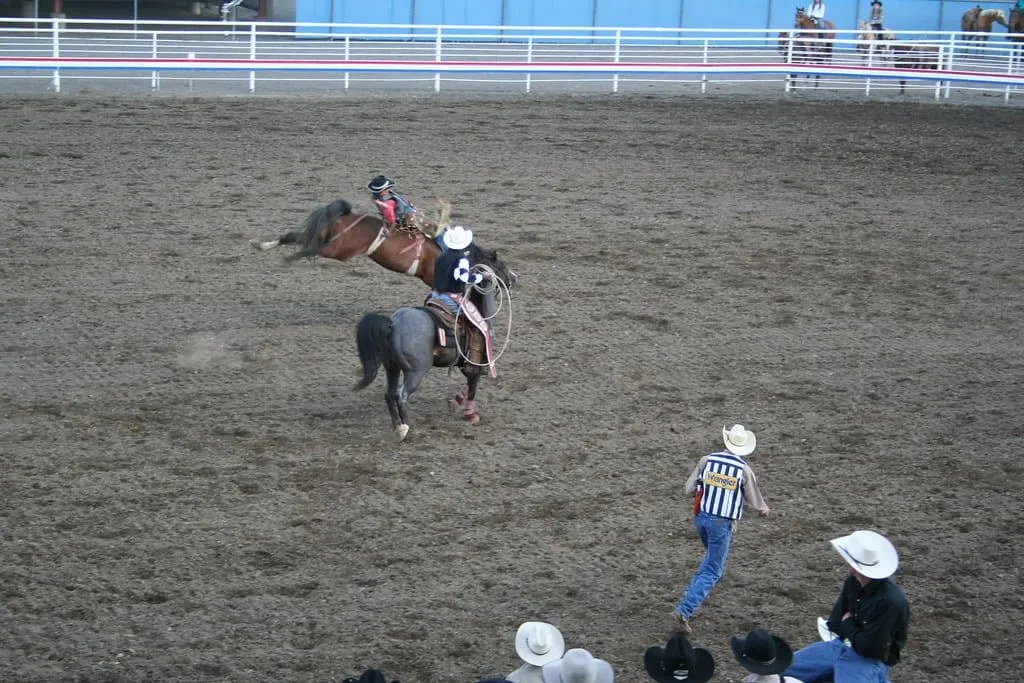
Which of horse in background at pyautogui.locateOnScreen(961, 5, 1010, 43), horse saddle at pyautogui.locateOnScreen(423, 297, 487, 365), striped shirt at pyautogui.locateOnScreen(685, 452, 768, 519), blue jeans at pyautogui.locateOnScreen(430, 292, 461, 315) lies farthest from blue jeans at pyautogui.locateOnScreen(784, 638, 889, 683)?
horse in background at pyautogui.locateOnScreen(961, 5, 1010, 43)

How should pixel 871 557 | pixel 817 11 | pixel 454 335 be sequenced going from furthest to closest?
pixel 817 11, pixel 454 335, pixel 871 557

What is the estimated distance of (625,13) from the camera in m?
33.0

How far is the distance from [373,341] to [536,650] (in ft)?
14.6

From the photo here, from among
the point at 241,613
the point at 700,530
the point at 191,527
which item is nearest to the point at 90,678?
the point at 241,613

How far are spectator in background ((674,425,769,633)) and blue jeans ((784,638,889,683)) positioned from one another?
0.89 meters

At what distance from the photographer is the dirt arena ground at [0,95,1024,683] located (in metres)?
6.95

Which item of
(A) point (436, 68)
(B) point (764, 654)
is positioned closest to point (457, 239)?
(B) point (764, 654)

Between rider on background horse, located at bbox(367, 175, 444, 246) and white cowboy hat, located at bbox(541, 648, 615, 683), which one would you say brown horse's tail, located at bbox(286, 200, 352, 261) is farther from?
white cowboy hat, located at bbox(541, 648, 615, 683)

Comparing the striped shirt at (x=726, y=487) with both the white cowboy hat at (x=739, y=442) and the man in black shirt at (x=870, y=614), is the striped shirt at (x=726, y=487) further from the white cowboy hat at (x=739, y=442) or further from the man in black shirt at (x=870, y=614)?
the man in black shirt at (x=870, y=614)

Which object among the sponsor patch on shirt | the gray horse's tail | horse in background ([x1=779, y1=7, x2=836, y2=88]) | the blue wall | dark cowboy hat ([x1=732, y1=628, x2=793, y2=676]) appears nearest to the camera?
dark cowboy hat ([x1=732, y1=628, x2=793, y2=676])

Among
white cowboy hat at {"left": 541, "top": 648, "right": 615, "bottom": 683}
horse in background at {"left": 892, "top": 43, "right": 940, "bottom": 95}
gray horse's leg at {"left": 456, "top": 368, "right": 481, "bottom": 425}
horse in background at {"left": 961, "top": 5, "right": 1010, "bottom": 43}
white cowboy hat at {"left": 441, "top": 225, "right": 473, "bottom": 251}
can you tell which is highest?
horse in background at {"left": 961, "top": 5, "right": 1010, "bottom": 43}

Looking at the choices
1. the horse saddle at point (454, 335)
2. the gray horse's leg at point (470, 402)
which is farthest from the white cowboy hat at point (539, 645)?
the gray horse's leg at point (470, 402)

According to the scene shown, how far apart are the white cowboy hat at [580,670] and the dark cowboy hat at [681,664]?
0.32 meters

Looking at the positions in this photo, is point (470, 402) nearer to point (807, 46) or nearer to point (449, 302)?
point (449, 302)
